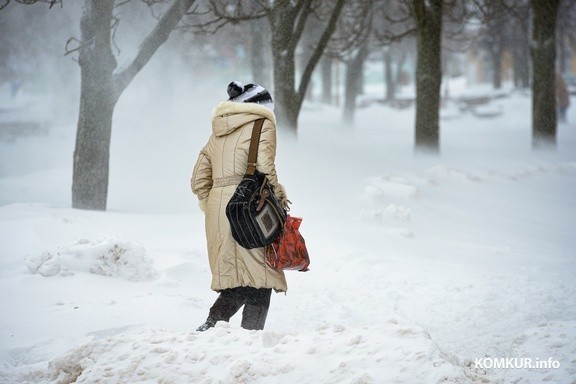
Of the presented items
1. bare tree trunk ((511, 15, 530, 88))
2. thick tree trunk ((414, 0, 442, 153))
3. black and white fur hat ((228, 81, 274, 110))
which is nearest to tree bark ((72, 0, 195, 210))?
black and white fur hat ((228, 81, 274, 110))

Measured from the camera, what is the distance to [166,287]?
573 centimetres

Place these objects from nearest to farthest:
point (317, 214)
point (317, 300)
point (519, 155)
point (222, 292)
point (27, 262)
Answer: point (222, 292) → point (27, 262) → point (317, 300) → point (317, 214) → point (519, 155)

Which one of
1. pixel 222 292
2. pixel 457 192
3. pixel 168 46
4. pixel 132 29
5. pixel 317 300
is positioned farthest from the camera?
pixel 168 46

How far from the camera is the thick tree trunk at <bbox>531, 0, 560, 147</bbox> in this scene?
1606 cm

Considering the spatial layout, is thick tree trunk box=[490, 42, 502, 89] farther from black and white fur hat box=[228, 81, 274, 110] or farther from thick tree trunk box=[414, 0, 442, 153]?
black and white fur hat box=[228, 81, 274, 110]

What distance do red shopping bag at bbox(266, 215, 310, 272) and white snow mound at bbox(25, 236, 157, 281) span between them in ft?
5.93

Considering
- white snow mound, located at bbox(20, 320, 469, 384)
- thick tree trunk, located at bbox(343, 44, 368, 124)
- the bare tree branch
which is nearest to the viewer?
white snow mound, located at bbox(20, 320, 469, 384)

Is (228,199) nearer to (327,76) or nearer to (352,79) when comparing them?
(352,79)

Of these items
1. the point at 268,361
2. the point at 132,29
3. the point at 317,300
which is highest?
the point at 132,29

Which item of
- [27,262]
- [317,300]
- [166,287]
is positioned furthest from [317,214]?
[27,262]

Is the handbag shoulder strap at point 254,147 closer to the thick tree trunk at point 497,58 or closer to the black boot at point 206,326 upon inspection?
the black boot at point 206,326

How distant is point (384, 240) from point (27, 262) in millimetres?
3969

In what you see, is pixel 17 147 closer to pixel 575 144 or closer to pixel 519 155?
pixel 519 155

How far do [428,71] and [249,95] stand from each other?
398 inches
